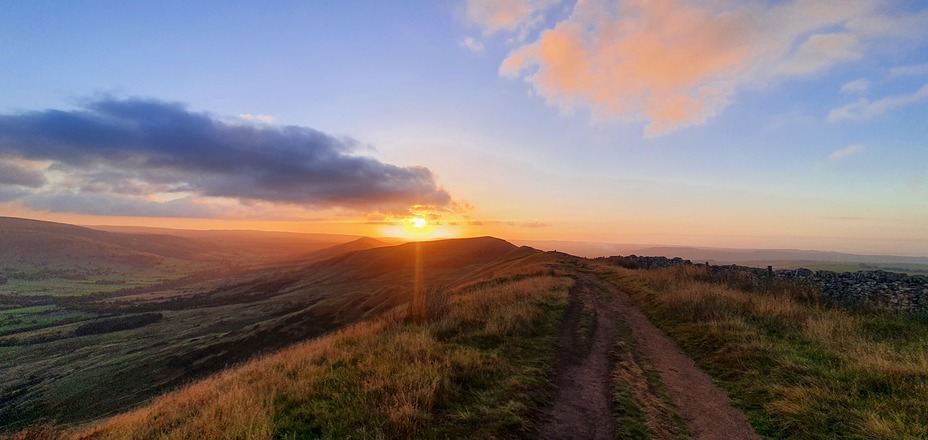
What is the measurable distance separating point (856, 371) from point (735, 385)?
250 centimetres

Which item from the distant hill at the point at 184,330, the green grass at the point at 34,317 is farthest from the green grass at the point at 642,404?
the green grass at the point at 34,317

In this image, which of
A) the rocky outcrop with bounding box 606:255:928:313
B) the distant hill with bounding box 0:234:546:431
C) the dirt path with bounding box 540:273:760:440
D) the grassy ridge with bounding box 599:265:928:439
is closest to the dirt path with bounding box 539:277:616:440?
the dirt path with bounding box 540:273:760:440

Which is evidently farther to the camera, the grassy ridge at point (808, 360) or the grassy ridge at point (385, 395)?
the grassy ridge at point (808, 360)

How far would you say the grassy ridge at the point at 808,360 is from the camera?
23.2ft

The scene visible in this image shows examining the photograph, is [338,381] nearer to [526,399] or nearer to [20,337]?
[526,399]

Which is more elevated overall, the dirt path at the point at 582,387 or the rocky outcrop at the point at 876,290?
the rocky outcrop at the point at 876,290

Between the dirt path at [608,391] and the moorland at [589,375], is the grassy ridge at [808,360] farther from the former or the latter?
the dirt path at [608,391]

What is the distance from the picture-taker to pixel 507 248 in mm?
102250

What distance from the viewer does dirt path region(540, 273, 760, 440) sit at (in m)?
7.34

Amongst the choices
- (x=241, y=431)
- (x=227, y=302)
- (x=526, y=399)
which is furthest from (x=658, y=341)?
(x=227, y=302)

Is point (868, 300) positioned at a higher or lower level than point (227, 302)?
higher

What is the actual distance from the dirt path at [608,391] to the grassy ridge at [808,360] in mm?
537

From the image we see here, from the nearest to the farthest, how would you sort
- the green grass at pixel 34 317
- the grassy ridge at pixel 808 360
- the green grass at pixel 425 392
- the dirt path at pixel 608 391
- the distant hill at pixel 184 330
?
the green grass at pixel 425 392 → the grassy ridge at pixel 808 360 → the dirt path at pixel 608 391 → the distant hill at pixel 184 330 → the green grass at pixel 34 317

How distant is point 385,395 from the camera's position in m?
7.45
